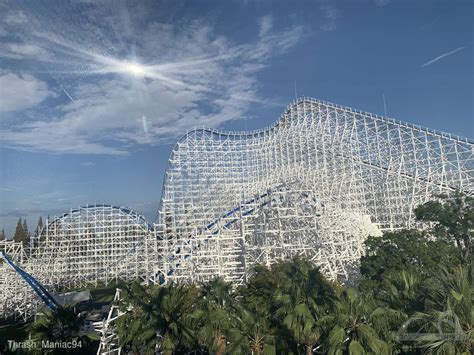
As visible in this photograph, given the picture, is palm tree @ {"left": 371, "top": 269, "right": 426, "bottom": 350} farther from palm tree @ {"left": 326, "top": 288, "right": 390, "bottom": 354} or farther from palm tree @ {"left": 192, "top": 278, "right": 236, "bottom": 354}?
palm tree @ {"left": 192, "top": 278, "right": 236, "bottom": 354}

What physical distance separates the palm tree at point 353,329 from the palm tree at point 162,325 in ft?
9.71

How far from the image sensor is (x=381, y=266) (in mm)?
11312

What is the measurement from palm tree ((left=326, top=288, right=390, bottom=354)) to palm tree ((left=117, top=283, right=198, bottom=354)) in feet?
9.71

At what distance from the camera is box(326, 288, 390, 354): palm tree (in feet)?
16.1

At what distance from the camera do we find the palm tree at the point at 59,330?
7.69m

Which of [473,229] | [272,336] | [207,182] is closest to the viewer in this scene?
[272,336]

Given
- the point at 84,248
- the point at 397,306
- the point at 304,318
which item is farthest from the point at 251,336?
the point at 84,248

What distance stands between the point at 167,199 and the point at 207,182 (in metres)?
2.48

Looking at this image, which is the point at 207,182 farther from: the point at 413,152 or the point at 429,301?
the point at 429,301

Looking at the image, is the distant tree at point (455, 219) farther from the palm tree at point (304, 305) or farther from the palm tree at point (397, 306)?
the palm tree at point (304, 305)

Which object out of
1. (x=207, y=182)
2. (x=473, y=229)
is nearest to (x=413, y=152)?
(x=473, y=229)

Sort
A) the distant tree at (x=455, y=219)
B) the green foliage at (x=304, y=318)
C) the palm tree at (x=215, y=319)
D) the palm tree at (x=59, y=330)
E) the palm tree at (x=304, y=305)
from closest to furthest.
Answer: the green foliage at (x=304, y=318) → the palm tree at (x=304, y=305) → the palm tree at (x=215, y=319) → the palm tree at (x=59, y=330) → the distant tree at (x=455, y=219)

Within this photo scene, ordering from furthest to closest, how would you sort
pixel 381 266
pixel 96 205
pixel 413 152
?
pixel 96 205 → pixel 413 152 → pixel 381 266

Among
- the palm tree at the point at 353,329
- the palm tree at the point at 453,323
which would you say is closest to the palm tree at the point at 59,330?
the palm tree at the point at 353,329
